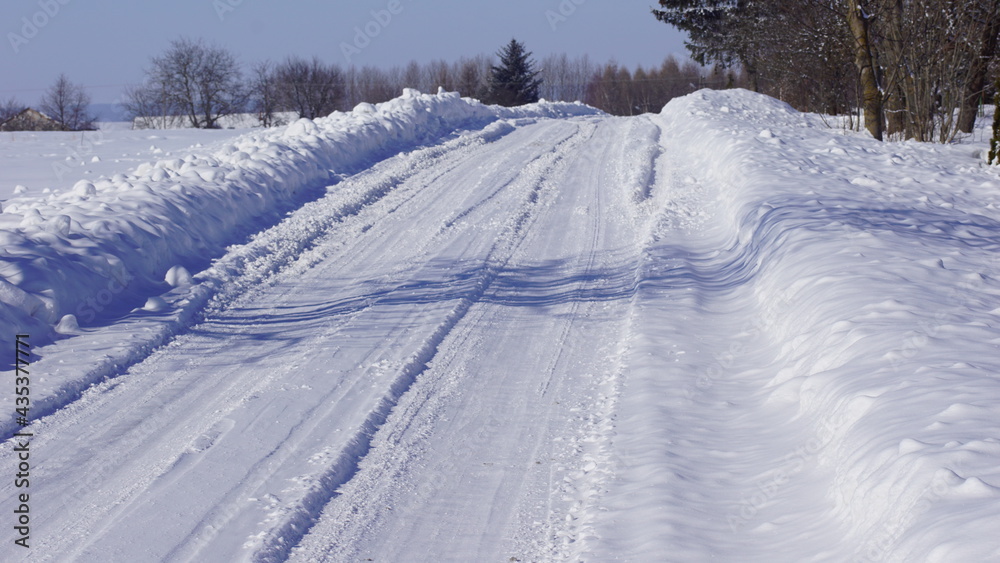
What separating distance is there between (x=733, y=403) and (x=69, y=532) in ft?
13.4

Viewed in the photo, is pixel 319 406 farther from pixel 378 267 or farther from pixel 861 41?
pixel 861 41

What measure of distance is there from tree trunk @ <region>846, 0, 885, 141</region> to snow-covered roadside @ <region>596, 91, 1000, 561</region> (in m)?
7.85

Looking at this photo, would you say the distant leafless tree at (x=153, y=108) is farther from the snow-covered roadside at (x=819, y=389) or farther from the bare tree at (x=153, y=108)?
the snow-covered roadside at (x=819, y=389)

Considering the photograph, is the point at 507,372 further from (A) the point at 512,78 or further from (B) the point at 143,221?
(A) the point at 512,78

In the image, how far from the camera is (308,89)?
58.0 m

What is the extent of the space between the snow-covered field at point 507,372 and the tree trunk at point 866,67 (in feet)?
20.0

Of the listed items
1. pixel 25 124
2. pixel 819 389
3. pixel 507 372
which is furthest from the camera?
pixel 25 124

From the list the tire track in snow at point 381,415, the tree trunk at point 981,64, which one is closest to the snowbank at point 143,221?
the tire track in snow at point 381,415

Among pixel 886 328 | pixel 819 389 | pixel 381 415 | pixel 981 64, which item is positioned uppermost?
pixel 981 64

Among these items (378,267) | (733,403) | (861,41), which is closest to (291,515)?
(733,403)

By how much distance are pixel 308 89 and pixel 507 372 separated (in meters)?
56.7

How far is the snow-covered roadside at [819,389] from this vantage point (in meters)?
Answer: 3.25

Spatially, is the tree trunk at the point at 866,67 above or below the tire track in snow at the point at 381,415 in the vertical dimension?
above

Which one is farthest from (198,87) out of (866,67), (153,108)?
(866,67)
